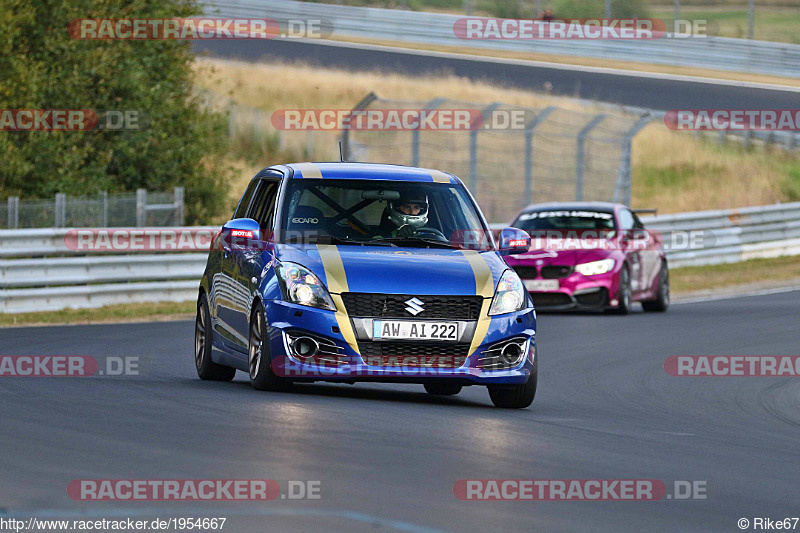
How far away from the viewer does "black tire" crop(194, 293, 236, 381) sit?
1202cm

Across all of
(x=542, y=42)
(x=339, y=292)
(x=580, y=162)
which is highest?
(x=542, y=42)

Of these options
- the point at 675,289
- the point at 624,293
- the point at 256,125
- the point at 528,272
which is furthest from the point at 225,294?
the point at 256,125

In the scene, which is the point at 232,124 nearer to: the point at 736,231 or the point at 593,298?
the point at 736,231

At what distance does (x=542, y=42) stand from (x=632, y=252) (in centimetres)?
2750

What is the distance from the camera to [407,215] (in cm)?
1115

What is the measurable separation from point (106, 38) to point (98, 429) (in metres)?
19.6

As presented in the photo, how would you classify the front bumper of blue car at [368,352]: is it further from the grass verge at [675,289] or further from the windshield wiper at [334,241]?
the grass verge at [675,289]

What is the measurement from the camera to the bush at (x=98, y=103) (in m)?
26.4

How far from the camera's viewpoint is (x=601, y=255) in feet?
67.2

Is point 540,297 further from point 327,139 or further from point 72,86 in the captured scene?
point 327,139

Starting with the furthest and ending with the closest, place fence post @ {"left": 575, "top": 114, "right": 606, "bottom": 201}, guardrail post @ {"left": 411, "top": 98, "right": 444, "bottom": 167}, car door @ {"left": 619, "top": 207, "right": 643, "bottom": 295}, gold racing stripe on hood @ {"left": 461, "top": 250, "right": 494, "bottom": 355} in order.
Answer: fence post @ {"left": 575, "top": 114, "right": 606, "bottom": 201} → guardrail post @ {"left": 411, "top": 98, "right": 444, "bottom": 167} → car door @ {"left": 619, "top": 207, "right": 643, "bottom": 295} → gold racing stripe on hood @ {"left": 461, "top": 250, "right": 494, "bottom": 355}

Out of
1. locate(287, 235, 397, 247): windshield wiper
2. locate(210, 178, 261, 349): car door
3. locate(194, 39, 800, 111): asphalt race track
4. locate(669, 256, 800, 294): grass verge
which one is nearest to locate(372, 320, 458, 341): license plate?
locate(287, 235, 397, 247): windshield wiper

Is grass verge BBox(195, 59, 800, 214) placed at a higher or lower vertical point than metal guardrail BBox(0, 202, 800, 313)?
higher

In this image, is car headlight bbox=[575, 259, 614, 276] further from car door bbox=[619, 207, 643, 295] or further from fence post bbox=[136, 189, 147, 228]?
fence post bbox=[136, 189, 147, 228]
